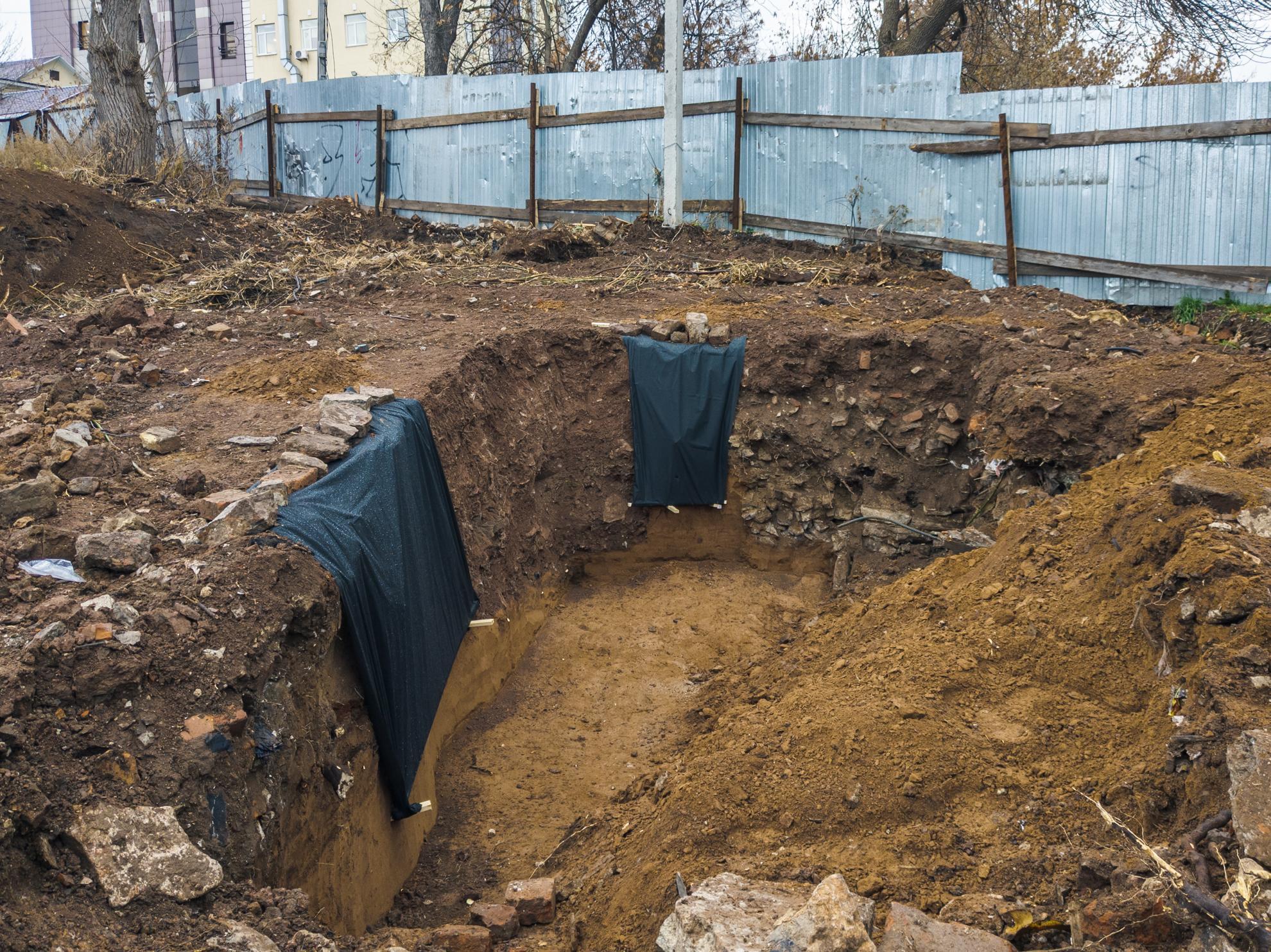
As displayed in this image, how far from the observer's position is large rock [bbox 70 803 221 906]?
2820mm

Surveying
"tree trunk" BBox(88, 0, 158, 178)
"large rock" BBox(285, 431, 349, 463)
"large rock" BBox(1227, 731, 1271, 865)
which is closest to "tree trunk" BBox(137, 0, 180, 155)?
"tree trunk" BBox(88, 0, 158, 178)

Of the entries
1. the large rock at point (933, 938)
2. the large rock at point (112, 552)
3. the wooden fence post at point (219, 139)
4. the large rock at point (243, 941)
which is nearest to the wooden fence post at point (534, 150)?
the wooden fence post at point (219, 139)

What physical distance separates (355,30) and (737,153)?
26721 mm

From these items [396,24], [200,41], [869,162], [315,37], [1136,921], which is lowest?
[1136,921]

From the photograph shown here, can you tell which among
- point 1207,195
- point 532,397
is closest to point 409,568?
point 532,397

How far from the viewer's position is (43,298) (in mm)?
9406

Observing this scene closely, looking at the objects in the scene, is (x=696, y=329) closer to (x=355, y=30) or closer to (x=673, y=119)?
(x=673, y=119)

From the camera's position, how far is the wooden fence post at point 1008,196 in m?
9.17

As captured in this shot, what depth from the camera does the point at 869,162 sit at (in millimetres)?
10336

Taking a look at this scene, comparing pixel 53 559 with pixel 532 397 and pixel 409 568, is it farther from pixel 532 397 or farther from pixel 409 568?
pixel 532 397

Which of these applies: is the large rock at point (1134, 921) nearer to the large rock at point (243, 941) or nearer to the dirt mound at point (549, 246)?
the large rock at point (243, 941)

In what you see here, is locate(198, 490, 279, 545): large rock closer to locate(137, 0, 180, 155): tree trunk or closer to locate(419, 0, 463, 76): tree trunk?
locate(137, 0, 180, 155): tree trunk

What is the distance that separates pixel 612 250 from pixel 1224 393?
21.6 feet

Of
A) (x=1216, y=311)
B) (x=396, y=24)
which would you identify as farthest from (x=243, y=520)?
(x=396, y=24)
